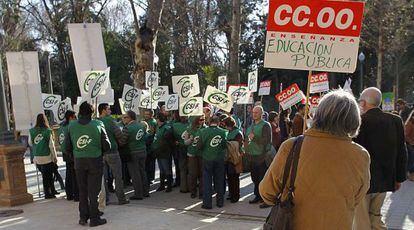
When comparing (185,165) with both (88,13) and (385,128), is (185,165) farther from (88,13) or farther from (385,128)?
(88,13)

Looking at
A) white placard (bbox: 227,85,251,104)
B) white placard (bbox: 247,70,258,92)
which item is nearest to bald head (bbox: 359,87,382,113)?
white placard (bbox: 227,85,251,104)

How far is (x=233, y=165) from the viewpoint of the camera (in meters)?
8.44

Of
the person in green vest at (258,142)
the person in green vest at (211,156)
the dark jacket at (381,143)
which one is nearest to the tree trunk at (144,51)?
the person in green vest at (211,156)

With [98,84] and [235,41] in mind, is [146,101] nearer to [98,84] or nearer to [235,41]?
[98,84]

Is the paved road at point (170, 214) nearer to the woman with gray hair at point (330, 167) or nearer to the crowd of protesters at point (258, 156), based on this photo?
the crowd of protesters at point (258, 156)

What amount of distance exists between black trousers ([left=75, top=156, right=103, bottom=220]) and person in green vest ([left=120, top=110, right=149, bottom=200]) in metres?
1.84

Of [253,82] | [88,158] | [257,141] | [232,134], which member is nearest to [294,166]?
[88,158]

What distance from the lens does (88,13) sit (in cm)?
3734

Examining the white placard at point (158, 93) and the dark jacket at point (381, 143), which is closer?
the dark jacket at point (381, 143)

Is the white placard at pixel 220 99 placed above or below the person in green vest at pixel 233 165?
above

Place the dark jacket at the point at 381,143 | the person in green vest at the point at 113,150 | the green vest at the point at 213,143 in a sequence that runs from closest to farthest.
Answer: the dark jacket at the point at 381,143, the green vest at the point at 213,143, the person in green vest at the point at 113,150

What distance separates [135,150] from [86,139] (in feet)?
6.77

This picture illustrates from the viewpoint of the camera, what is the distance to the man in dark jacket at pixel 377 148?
16.0ft

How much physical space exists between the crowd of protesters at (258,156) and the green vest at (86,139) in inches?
0.6
